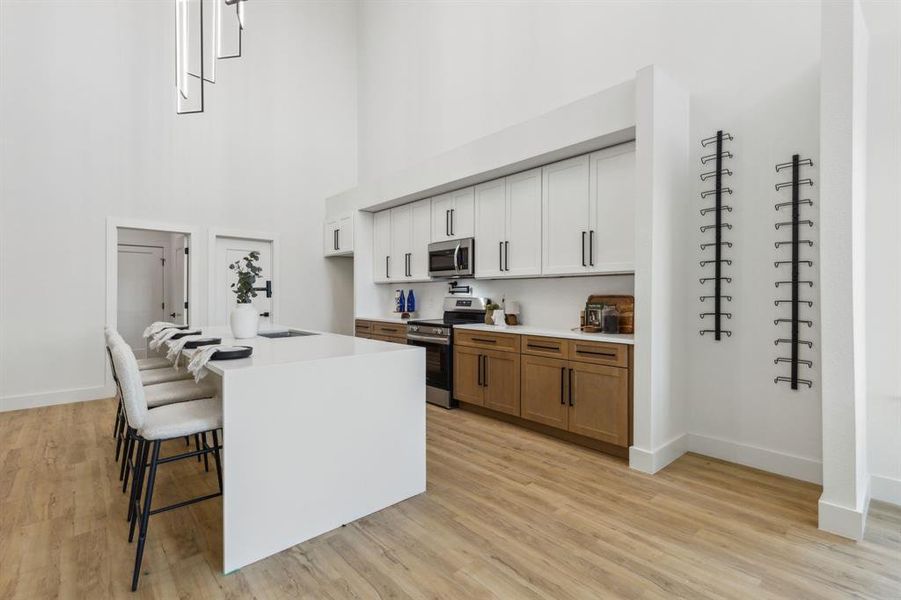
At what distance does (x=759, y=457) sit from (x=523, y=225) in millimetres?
2454

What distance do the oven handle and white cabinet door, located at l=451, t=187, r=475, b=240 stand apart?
109cm

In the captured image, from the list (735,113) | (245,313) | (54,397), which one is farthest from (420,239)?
(54,397)

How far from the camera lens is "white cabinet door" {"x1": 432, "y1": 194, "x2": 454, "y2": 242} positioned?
4777 millimetres

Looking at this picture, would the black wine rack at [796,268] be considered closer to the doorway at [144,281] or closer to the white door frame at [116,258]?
the white door frame at [116,258]

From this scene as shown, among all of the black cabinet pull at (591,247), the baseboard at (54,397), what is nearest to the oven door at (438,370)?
the black cabinet pull at (591,247)

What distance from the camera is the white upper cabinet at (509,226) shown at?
3904 mm

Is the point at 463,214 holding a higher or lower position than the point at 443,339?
higher

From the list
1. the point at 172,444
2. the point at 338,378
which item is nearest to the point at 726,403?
the point at 338,378

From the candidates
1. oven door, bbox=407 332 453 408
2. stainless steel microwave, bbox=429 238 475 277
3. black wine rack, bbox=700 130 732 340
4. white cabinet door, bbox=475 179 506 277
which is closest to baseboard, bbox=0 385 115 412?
oven door, bbox=407 332 453 408

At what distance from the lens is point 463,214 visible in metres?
4.60

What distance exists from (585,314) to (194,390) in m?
2.87

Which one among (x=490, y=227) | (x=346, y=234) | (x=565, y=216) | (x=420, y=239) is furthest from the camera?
(x=346, y=234)

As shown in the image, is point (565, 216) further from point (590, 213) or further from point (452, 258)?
point (452, 258)

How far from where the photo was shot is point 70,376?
182 inches
